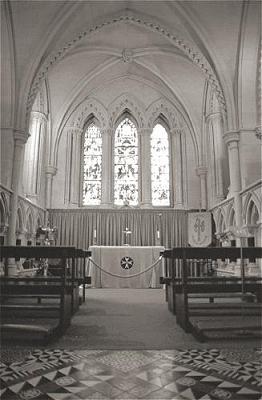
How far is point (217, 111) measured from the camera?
14.7 meters

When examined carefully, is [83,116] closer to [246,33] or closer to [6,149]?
[6,149]

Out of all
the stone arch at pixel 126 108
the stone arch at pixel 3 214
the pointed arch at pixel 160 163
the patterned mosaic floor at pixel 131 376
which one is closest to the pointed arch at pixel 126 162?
the stone arch at pixel 126 108

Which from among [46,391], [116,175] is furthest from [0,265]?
[116,175]

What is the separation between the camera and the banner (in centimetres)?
1438

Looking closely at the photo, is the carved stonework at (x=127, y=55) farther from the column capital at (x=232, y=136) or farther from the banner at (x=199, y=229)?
the banner at (x=199, y=229)

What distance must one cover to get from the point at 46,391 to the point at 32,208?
37.9 feet

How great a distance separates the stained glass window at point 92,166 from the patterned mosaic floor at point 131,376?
13.0 meters

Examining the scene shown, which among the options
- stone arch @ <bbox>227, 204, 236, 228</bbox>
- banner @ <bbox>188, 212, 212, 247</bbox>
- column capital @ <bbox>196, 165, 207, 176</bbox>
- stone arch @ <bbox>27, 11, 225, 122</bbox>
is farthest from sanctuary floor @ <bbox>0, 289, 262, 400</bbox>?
column capital @ <bbox>196, 165, 207, 176</bbox>

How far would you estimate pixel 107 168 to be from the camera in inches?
636

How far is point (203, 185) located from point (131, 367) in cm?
1325

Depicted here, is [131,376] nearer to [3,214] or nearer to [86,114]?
[3,214]

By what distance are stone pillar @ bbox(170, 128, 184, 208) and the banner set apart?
1323 mm

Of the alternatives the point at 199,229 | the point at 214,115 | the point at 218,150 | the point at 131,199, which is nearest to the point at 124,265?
the point at 199,229

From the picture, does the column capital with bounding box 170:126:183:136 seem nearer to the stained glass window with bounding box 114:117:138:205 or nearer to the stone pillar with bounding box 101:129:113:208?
the stained glass window with bounding box 114:117:138:205
